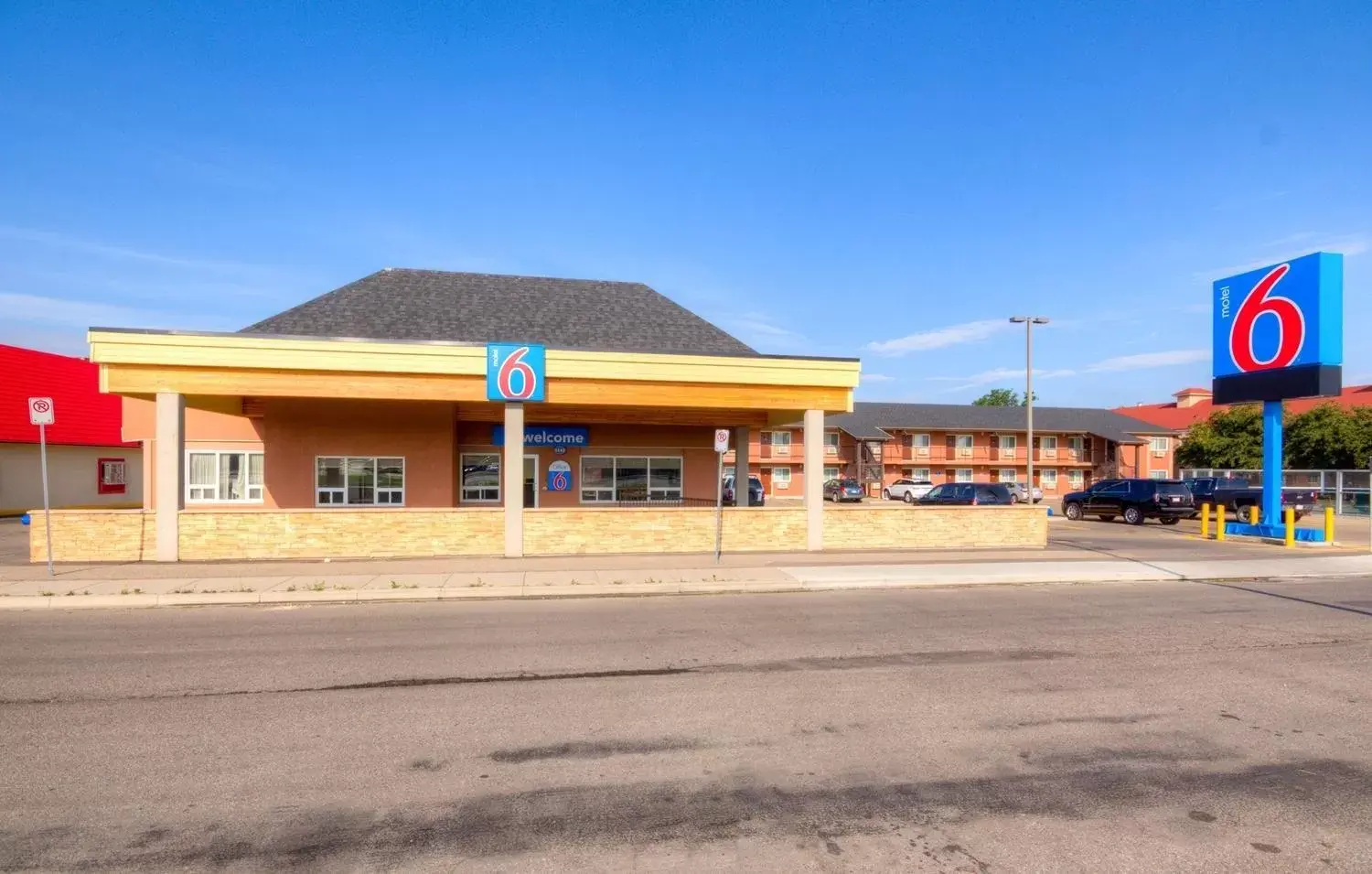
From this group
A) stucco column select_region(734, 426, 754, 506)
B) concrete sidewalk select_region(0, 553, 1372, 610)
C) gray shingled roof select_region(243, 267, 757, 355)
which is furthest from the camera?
stucco column select_region(734, 426, 754, 506)

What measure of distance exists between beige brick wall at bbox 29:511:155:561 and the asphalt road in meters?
5.87

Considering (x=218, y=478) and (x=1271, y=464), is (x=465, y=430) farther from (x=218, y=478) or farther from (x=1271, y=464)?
(x=1271, y=464)

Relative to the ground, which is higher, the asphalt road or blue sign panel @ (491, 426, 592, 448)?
blue sign panel @ (491, 426, 592, 448)

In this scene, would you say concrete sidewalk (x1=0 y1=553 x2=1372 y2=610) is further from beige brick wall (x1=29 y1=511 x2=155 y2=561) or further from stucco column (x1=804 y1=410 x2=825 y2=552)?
beige brick wall (x1=29 y1=511 x2=155 y2=561)

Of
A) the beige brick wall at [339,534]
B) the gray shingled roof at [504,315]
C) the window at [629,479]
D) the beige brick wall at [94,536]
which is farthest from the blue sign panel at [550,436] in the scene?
the beige brick wall at [94,536]

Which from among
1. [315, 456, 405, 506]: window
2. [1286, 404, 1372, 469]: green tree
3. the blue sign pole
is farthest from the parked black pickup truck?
[315, 456, 405, 506]: window

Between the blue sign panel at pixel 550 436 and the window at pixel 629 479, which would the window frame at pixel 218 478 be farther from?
the window at pixel 629 479

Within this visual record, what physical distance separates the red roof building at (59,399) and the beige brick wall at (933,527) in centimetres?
2619

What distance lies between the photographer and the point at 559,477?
994 inches

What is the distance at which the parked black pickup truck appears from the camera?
30.9 m

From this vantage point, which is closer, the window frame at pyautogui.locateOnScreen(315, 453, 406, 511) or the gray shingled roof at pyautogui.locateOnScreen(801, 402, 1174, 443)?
the window frame at pyautogui.locateOnScreen(315, 453, 406, 511)

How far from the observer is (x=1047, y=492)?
58.2 metres

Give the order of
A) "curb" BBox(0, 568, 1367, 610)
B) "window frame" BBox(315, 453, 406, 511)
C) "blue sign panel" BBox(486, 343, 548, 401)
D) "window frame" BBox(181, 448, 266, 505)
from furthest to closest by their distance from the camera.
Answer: "window frame" BBox(181, 448, 266, 505) → "window frame" BBox(315, 453, 406, 511) → "blue sign panel" BBox(486, 343, 548, 401) → "curb" BBox(0, 568, 1367, 610)

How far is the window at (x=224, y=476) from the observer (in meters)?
24.1
